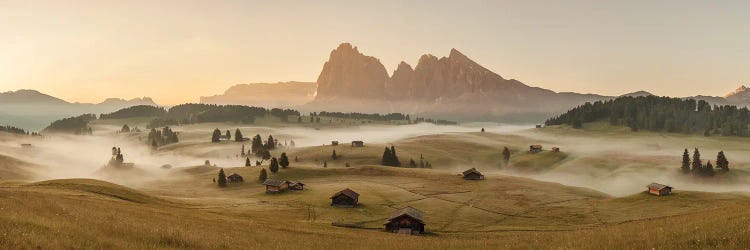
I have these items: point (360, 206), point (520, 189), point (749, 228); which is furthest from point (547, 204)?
point (749, 228)

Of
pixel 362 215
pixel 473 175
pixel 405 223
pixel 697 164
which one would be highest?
pixel 697 164

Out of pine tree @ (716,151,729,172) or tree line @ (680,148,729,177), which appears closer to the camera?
tree line @ (680,148,729,177)

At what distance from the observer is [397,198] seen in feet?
398

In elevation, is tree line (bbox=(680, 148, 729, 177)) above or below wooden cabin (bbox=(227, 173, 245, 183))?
above

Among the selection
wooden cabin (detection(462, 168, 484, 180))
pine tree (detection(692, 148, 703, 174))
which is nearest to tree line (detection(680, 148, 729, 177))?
pine tree (detection(692, 148, 703, 174))

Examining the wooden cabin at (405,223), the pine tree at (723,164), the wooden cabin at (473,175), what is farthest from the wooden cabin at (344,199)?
the pine tree at (723,164)

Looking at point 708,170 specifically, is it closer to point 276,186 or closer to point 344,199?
point 344,199

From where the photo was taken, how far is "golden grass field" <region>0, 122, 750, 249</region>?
86.0 feet

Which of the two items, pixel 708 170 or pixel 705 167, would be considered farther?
pixel 705 167

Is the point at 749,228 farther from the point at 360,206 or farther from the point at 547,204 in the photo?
the point at 547,204

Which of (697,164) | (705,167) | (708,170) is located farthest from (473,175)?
(705,167)

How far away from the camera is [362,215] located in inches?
3895

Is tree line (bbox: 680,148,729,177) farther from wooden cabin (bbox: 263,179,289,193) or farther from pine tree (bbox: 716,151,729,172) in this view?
wooden cabin (bbox: 263,179,289,193)

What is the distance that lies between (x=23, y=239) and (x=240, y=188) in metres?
138
